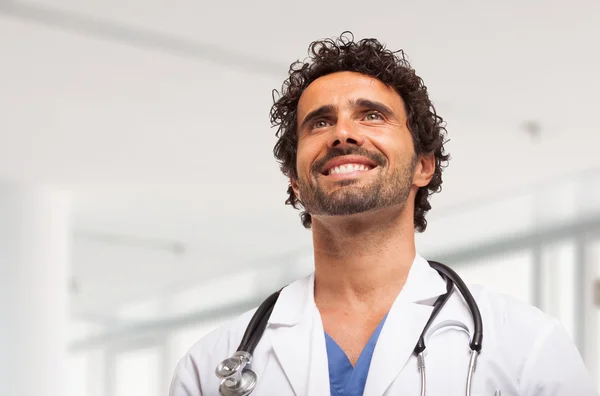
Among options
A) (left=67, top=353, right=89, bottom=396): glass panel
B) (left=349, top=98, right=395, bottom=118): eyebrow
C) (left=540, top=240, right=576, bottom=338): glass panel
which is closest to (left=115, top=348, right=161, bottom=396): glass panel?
(left=67, top=353, right=89, bottom=396): glass panel

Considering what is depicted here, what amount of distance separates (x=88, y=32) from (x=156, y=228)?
10.3 feet

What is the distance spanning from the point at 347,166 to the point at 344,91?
0.16m

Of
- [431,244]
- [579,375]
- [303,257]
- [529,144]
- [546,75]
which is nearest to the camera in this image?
[579,375]

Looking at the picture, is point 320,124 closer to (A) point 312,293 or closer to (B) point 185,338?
(A) point 312,293

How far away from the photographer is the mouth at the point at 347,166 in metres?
1.52

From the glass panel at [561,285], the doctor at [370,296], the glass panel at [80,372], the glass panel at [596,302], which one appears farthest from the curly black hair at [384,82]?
the glass panel at [80,372]

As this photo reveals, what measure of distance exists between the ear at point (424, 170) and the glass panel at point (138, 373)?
5.97 m

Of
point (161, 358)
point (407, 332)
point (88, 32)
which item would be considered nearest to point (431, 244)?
point (161, 358)

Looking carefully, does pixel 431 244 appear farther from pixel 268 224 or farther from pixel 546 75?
pixel 546 75

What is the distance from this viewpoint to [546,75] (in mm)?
4234

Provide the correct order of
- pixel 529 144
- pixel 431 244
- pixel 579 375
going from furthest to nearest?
1. pixel 431 244
2. pixel 529 144
3. pixel 579 375

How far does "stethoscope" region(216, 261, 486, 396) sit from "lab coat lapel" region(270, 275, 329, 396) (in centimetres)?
4

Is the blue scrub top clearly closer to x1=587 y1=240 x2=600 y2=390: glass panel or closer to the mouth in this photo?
the mouth

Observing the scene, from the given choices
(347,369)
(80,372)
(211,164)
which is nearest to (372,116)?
(347,369)
